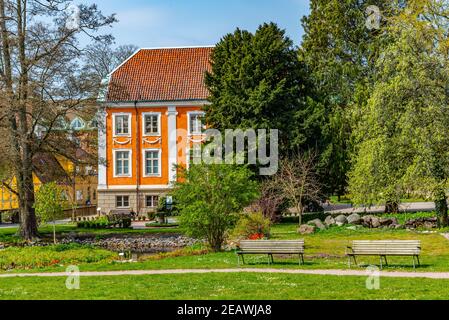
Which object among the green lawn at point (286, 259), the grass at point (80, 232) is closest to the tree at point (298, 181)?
the grass at point (80, 232)

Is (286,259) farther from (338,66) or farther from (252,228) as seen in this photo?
(338,66)

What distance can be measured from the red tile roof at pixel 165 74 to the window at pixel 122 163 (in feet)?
14.6

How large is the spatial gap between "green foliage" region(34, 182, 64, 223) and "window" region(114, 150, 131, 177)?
67.7 feet

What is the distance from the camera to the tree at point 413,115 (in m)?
29.9

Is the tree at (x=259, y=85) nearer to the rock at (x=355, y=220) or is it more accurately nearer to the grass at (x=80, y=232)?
the rock at (x=355, y=220)

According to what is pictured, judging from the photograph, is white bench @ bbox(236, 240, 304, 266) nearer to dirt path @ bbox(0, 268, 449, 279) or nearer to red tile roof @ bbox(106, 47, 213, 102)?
dirt path @ bbox(0, 268, 449, 279)

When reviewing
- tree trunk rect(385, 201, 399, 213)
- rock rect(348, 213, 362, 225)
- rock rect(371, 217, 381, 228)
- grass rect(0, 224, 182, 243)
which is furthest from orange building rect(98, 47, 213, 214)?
rock rect(371, 217, 381, 228)

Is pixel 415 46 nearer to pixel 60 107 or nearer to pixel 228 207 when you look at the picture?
pixel 228 207

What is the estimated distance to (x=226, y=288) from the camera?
1405 centimetres

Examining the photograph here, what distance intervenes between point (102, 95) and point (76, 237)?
7.93 metres

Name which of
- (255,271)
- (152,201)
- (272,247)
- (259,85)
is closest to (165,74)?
(152,201)

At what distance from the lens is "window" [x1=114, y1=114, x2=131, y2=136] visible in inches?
2116

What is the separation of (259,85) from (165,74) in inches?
601
